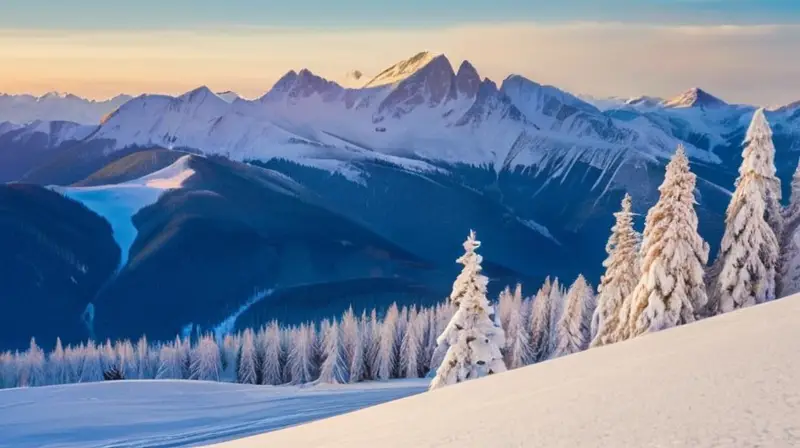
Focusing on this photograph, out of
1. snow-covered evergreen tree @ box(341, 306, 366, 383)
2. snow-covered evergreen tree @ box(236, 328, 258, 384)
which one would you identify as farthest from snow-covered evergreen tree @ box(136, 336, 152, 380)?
snow-covered evergreen tree @ box(341, 306, 366, 383)

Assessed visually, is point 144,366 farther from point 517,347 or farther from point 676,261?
point 676,261

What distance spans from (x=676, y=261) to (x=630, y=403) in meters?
20.6

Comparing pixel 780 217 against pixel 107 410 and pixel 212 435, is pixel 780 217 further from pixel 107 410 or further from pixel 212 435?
pixel 107 410

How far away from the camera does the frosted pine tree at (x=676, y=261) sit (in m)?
33.2

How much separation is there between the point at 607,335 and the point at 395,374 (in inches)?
2373

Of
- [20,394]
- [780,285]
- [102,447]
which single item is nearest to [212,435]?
[102,447]

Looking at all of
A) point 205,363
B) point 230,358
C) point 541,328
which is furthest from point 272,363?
point 541,328

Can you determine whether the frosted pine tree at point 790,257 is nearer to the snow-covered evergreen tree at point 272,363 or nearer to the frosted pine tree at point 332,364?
the frosted pine tree at point 332,364

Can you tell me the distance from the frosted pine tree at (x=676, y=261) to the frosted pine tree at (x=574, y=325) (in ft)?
77.2

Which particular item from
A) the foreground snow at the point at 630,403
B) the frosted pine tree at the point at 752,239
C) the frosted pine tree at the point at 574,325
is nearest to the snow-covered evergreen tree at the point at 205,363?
the frosted pine tree at the point at 574,325

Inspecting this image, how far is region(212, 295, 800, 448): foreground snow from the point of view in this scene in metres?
11.9

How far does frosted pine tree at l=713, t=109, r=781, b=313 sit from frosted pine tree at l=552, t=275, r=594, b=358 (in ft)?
76.7

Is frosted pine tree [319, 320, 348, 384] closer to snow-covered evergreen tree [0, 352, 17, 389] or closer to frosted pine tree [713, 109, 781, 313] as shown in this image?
snow-covered evergreen tree [0, 352, 17, 389]

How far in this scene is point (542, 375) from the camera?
19.6 m
